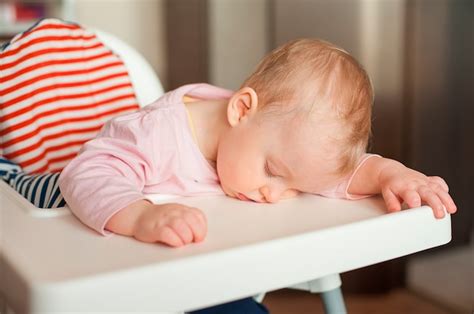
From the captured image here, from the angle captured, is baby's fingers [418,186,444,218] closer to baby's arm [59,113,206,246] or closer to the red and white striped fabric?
baby's arm [59,113,206,246]

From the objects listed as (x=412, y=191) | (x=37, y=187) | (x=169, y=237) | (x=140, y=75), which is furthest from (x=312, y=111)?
(x=140, y=75)

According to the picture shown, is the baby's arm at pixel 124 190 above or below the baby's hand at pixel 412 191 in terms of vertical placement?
above

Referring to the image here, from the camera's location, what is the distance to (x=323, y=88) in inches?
27.6

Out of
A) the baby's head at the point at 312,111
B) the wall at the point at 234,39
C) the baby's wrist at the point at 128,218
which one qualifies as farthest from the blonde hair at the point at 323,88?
the wall at the point at 234,39

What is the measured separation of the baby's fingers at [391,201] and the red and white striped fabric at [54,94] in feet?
1.61

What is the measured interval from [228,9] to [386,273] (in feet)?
2.98

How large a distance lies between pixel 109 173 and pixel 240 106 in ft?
0.59

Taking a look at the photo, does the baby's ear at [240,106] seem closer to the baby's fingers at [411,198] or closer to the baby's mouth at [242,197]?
the baby's mouth at [242,197]

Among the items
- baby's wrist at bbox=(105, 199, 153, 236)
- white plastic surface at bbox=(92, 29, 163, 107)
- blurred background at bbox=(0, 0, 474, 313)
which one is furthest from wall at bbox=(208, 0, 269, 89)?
baby's wrist at bbox=(105, 199, 153, 236)

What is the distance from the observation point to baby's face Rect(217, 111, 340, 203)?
0.70 metres

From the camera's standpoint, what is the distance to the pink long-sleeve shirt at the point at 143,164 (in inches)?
25.3

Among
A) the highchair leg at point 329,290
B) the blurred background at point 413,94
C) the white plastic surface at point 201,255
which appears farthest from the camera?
A: the blurred background at point 413,94

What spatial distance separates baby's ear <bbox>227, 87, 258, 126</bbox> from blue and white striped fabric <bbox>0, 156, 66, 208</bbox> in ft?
0.72

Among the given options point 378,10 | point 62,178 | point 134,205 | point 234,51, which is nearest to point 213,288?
point 134,205
